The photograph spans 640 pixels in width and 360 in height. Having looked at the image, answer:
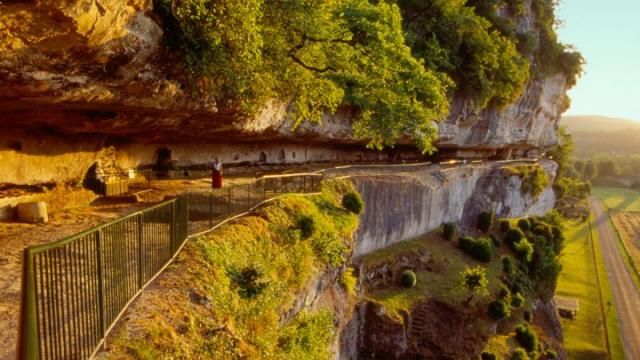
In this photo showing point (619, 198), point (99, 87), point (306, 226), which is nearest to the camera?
point (99, 87)

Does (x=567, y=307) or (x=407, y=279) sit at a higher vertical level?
(x=407, y=279)

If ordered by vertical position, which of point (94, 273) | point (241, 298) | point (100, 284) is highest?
point (94, 273)

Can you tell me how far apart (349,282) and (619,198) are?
4841 inches

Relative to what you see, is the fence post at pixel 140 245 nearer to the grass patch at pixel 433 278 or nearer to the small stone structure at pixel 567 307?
the grass patch at pixel 433 278

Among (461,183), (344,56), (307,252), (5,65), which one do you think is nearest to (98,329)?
(5,65)

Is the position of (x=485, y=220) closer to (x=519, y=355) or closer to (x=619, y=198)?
(x=519, y=355)

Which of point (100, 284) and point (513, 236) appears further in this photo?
point (513, 236)

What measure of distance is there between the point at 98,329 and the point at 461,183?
103ft

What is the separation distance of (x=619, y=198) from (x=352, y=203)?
123m

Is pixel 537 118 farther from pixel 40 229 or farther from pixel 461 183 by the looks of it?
pixel 40 229

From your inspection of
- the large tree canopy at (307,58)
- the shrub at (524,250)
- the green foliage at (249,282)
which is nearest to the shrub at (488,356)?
the large tree canopy at (307,58)

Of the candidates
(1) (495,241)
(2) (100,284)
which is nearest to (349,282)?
(2) (100,284)

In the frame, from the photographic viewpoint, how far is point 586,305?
40656 millimetres

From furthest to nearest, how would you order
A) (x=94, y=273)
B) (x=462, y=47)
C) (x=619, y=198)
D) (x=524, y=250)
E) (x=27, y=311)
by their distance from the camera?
(x=619, y=198)
(x=524, y=250)
(x=462, y=47)
(x=94, y=273)
(x=27, y=311)
